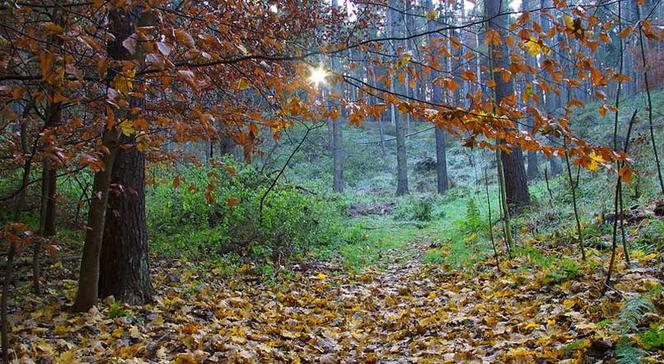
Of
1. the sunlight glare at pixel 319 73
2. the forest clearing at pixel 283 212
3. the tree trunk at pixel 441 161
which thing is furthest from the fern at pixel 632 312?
the tree trunk at pixel 441 161

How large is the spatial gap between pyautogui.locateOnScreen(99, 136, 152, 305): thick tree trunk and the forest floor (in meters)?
0.29

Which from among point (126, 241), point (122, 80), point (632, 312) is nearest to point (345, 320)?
point (126, 241)

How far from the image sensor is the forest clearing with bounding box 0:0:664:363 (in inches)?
118

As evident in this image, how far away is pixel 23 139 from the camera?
4465mm

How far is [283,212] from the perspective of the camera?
9.04 meters

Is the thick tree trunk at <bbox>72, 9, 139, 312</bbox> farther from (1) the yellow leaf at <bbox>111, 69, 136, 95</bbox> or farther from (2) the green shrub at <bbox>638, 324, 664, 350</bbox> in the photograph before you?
(2) the green shrub at <bbox>638, 324, 664, 350</bbox>

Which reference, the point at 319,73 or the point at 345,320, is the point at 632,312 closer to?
the point at 319,73

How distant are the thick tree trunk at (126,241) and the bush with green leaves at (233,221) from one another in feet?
7.76

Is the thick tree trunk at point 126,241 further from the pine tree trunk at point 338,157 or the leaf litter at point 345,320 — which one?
the pine tree trunk at point 338,157

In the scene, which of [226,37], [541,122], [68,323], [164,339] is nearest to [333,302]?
[164,339]

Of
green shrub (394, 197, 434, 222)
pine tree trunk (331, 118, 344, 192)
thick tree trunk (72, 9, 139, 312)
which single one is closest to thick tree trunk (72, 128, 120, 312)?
thick tree trunk (72, 9, 139, 312)

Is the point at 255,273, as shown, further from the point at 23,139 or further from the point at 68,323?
the point at 23,139

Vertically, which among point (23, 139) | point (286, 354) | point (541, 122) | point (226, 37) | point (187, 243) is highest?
point (226, 37)

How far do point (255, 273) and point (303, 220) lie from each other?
2.20 meters
